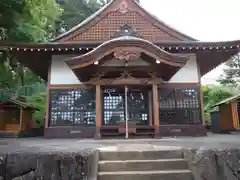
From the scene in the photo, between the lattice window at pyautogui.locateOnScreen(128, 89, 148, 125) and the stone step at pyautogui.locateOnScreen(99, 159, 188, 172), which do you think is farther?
the lattice window at pyautogui.locateOnScreen(128, 89, 148, 125)

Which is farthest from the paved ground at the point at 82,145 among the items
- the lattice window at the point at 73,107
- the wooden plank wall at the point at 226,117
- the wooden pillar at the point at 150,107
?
the wooden plank wall at the point at 226,117

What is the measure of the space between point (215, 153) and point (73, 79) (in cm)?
739

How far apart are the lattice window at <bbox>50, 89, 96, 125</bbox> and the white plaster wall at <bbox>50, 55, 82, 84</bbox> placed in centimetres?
48

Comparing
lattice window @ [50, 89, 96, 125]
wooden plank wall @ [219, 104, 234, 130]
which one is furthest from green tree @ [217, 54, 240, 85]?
lattice window @ [50, 89, 96, 125]

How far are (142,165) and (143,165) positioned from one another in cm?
2

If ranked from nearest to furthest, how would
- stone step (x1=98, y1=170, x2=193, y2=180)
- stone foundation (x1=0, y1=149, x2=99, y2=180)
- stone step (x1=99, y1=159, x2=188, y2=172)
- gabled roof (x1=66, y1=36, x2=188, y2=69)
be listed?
stone foundation (x1=0, y1=149, x2=99, y2=180), stone step (x1=98, y1=170, x2=193, y2=180), stone step (x1=99, y1=159, x2=188, y2=172), gabled roof (x1=66, y1=36, x2=188, y2=69)

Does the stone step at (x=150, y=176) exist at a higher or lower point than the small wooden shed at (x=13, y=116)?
lower

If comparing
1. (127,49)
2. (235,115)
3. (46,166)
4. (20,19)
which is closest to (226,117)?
(235,115)

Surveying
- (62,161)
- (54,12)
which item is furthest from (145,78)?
(54,12)

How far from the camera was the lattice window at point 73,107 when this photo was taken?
31.5 ft

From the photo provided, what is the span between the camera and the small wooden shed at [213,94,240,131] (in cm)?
1196

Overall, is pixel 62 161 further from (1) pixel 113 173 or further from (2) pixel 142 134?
(2) pixel 142 134

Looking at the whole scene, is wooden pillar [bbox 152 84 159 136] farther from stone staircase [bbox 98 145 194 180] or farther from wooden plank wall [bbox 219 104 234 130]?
wooden plank wall [bbox 219 104 234 130]

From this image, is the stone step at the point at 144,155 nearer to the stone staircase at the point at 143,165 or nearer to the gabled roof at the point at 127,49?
the stone staircase at the point at 143,165
